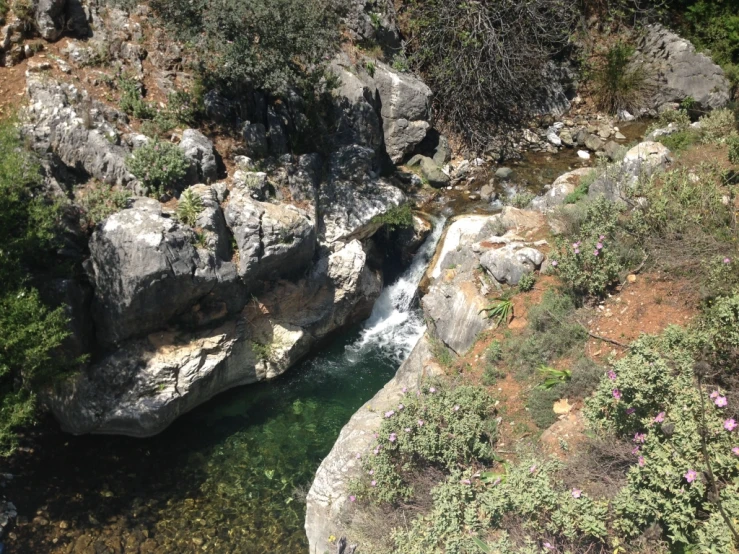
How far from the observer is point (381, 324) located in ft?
43.1

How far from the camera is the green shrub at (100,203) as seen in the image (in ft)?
33.2

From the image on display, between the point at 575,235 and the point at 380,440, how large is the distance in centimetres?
488

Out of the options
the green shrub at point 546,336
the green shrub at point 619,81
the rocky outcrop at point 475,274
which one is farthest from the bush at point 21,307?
the green shrub at point 619,81

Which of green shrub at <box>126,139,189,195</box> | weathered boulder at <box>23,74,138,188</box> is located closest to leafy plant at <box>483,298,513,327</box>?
green shrub at <box>126,139,189,195</box>

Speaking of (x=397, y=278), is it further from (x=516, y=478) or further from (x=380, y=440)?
(x=516, y=478)

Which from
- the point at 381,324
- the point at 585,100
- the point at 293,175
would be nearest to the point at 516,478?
the point at 381,324

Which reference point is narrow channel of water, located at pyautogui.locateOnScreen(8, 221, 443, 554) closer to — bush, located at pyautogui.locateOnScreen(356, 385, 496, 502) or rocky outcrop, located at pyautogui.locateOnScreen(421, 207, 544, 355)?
bush, located at pyautogui.locateOnScreen(356, 385, 496, 502)

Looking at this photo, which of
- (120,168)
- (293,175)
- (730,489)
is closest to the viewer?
(730,489)

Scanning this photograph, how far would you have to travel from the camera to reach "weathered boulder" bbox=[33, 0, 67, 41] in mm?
12094

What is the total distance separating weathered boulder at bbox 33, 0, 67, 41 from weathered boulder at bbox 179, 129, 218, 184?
3941 millimetres

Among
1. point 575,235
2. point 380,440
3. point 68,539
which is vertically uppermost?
point 575,235

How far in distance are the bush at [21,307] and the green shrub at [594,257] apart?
774 cm

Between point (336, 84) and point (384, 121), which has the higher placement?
point (336, 84)

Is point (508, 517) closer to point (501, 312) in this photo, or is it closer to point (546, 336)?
point (546, 336)
